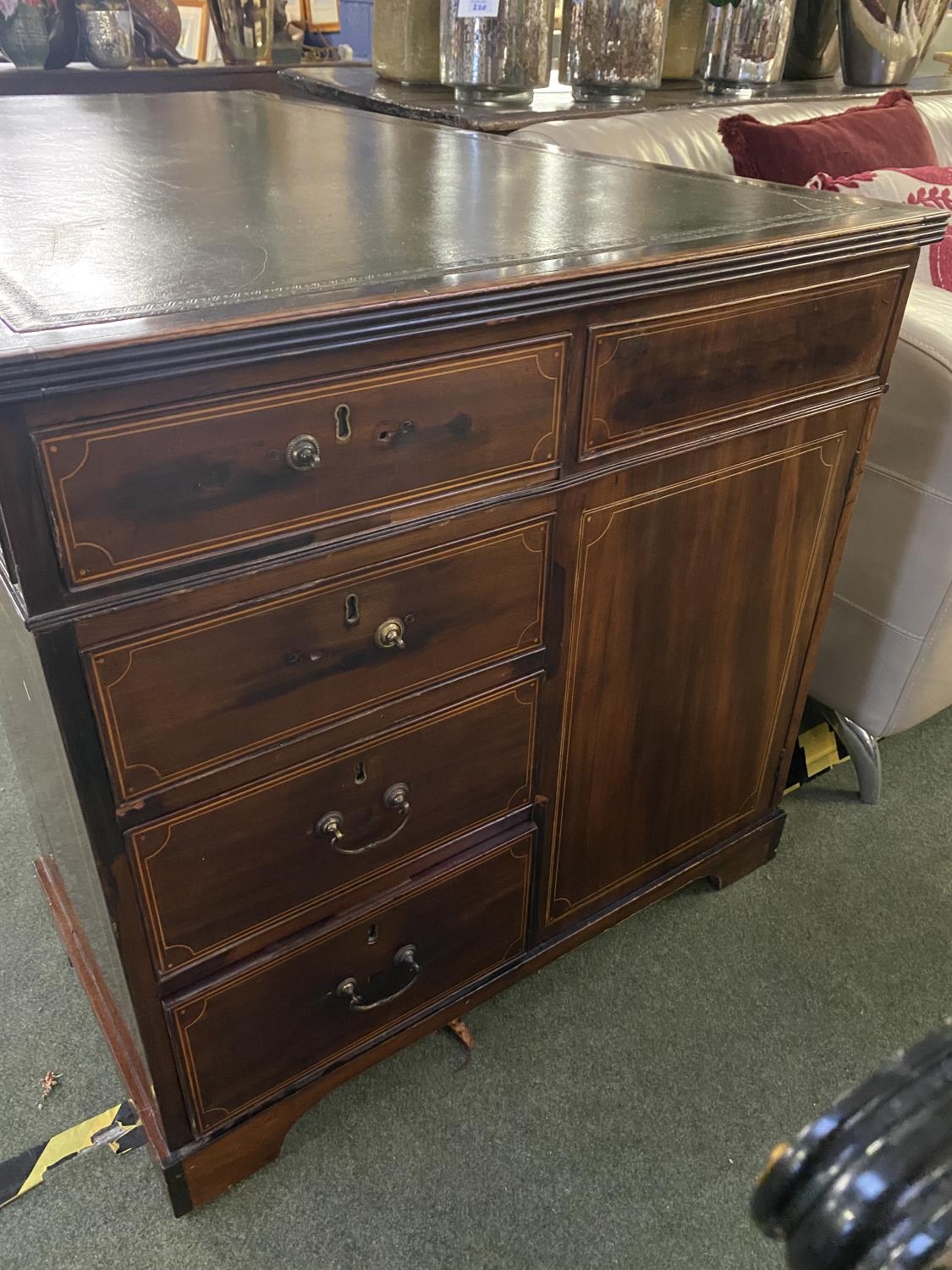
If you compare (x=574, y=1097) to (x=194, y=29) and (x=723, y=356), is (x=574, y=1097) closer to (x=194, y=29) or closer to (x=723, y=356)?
(x=723, y=356)

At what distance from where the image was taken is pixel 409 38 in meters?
1.70

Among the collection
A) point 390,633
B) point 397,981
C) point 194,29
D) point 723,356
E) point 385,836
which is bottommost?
point 397,981

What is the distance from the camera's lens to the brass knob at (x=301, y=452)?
66 cm

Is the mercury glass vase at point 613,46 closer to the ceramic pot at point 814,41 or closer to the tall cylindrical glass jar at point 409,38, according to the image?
the tall cylindrical glass jar at point 409,38

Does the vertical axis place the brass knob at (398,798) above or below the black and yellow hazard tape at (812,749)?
above

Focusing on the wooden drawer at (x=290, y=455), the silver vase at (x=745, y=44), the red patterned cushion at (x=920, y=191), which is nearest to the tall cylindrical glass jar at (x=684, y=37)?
the silver vase at (x=745, y=44)

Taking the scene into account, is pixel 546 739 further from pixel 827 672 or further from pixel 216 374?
pixel 827 672

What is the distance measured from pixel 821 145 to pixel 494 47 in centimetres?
53

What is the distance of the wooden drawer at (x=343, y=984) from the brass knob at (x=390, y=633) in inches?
12.0

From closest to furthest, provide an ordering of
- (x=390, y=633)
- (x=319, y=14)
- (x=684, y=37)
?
(x=390, y=633), (x=684, y=37), (x=319, y=14)

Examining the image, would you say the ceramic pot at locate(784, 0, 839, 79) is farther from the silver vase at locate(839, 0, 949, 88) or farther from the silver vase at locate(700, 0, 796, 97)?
the silver vase at locate(700, 0, 796, 97)

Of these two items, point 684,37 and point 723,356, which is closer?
point 723,356

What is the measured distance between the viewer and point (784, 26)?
1.90 meters

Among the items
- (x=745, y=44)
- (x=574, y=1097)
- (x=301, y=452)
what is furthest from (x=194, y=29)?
(x=574, y=1097)
